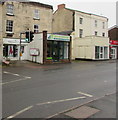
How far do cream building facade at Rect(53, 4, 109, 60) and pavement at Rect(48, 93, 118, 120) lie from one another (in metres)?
22.5

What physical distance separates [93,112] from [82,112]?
0.33 meters

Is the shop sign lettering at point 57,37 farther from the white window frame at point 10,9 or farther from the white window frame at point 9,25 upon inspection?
the white window frame at point 10,9

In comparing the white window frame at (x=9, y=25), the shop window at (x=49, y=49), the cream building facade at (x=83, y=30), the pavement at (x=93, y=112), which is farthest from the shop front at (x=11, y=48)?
the pavement at (x=93, y=112)

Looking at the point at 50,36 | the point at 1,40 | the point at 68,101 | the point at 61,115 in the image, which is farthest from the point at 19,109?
the point at 1,40

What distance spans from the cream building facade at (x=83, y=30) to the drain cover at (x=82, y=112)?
2305 cm

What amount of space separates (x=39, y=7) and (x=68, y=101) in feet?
77.6

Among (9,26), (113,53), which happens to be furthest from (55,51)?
(113,53)

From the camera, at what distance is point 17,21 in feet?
81.9

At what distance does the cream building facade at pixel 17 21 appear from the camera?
23734 mm

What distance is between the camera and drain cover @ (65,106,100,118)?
476 cm

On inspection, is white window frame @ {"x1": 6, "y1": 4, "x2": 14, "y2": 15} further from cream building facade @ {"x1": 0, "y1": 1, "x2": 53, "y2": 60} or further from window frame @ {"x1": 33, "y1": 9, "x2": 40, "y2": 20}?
window frame @ {"x1": 33, "y1": 9, "x2": 40, "y2": 20}

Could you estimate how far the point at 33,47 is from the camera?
917 inches

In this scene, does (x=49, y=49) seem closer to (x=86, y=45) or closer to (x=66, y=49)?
(x=66, y=49)

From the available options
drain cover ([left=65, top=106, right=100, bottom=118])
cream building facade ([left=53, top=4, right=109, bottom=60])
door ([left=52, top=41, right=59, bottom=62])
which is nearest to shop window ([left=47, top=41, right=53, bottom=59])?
door ([left=52, top=41, right=59, bottom=62])
